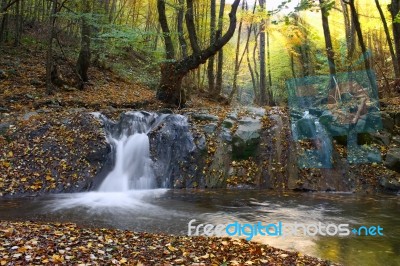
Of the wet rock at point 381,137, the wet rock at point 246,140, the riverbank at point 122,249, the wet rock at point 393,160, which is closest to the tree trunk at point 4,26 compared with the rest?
the wet rock at point 246,140

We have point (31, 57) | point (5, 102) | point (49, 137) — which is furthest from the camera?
point (31, 57)

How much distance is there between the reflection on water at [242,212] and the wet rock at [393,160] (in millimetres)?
1503

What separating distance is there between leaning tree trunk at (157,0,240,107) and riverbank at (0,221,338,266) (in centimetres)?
883

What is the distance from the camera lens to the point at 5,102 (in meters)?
11.3

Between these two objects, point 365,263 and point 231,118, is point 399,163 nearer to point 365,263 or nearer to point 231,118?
point 231,118

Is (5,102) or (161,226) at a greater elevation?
(5,102)

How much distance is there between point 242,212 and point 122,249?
3.17m

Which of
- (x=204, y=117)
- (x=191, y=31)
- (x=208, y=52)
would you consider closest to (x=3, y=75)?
(x=191, y=31)

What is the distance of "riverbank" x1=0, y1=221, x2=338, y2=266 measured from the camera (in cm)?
383

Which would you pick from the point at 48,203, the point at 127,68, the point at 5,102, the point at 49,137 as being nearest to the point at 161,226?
the point at 48,203

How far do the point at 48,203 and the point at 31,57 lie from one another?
36.5 ft

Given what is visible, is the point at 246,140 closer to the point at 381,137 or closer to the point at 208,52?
the point at 208,52

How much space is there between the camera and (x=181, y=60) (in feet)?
43.0

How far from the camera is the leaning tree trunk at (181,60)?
12477 mm
